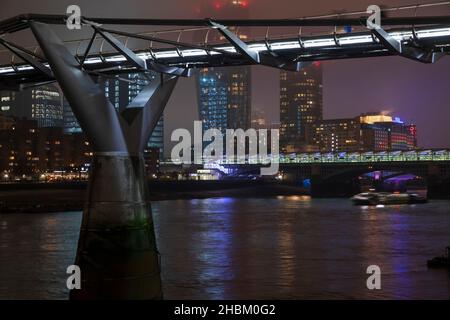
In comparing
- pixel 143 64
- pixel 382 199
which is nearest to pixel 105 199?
pixel 143 64

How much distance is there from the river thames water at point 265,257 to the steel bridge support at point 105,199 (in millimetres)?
5702

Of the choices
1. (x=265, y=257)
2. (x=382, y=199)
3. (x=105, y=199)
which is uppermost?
(x=105, y=199)

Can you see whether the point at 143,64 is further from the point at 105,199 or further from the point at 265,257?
the point at 265,257

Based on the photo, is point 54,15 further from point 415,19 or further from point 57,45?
point 415,19

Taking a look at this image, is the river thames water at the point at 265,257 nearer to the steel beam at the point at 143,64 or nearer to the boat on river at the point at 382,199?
the steel beam at the point at 143,64

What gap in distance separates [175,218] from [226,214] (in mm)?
8231

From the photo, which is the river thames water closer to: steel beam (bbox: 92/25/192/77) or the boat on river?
steel beam (bbox: 92/25/192/77)

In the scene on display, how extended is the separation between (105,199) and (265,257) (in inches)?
712

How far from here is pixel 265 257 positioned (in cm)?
3434

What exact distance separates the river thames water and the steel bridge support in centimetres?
570

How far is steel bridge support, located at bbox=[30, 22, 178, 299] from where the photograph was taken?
56.6 ft

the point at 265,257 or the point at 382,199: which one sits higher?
the point at 265,257
